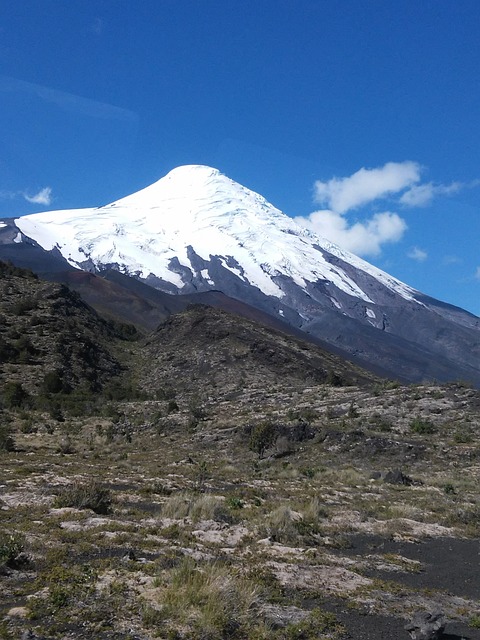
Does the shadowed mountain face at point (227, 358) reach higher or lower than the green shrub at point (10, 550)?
higher

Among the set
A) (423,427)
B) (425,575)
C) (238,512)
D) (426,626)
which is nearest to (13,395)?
(423,427)

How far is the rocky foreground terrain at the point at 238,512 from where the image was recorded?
694 cm

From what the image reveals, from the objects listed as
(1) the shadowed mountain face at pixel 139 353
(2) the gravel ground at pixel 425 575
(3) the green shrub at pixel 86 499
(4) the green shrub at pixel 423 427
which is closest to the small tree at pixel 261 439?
(4) the green shrub at pixel 423 427

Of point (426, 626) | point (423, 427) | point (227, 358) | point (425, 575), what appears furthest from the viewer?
point (227, 358)

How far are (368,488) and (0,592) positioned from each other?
13.5 metres

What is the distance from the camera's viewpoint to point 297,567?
31.0ft

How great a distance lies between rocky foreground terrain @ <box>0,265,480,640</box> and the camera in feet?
22.8

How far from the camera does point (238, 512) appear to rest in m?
13.1

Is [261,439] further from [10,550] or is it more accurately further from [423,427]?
A: [10,550]

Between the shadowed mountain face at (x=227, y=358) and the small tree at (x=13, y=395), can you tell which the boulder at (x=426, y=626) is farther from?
the shadowed mountain face at (x=227, y=358)

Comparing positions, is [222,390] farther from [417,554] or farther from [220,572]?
[220,572]

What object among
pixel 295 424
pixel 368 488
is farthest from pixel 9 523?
pixel 295 424

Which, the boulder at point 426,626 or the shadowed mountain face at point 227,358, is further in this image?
the shadowed mountain face at point 227,358

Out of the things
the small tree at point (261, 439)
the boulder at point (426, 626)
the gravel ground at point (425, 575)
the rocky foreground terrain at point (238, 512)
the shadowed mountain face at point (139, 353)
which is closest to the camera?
the boulder at point (426, 626)
